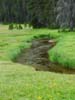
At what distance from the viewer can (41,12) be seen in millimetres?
136375

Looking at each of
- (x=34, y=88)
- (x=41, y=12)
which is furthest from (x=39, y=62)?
(x=41, y=12)

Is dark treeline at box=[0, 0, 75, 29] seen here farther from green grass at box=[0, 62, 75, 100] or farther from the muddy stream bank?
green grass at box=[0, 62, 75, 100]

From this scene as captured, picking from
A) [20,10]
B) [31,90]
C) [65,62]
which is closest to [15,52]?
[65,62]

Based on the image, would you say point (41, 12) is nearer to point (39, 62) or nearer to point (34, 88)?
point (39, 62)

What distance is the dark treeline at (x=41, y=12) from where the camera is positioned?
10381 cm

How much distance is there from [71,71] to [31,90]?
18525 mm

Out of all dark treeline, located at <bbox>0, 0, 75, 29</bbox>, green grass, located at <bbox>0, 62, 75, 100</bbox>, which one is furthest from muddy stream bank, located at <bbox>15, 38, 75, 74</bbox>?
dark treeline, located at <bbox>0, 0, 75, 29</bbox>

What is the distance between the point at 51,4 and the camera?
13562 centimetres

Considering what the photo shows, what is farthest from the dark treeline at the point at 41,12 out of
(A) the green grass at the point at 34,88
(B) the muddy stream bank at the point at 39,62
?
(A) the green grass at the point at 34,88

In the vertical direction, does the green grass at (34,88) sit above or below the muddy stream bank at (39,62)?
above

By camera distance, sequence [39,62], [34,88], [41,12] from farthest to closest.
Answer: [41,12] → [39,62] → [34,88]

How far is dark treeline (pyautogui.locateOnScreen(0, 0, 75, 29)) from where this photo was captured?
→ 341 ft

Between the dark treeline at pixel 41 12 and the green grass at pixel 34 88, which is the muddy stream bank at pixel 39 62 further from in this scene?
the dark treeline at pixel 41 12

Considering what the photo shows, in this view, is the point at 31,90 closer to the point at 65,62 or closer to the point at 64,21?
the point at 65,62
